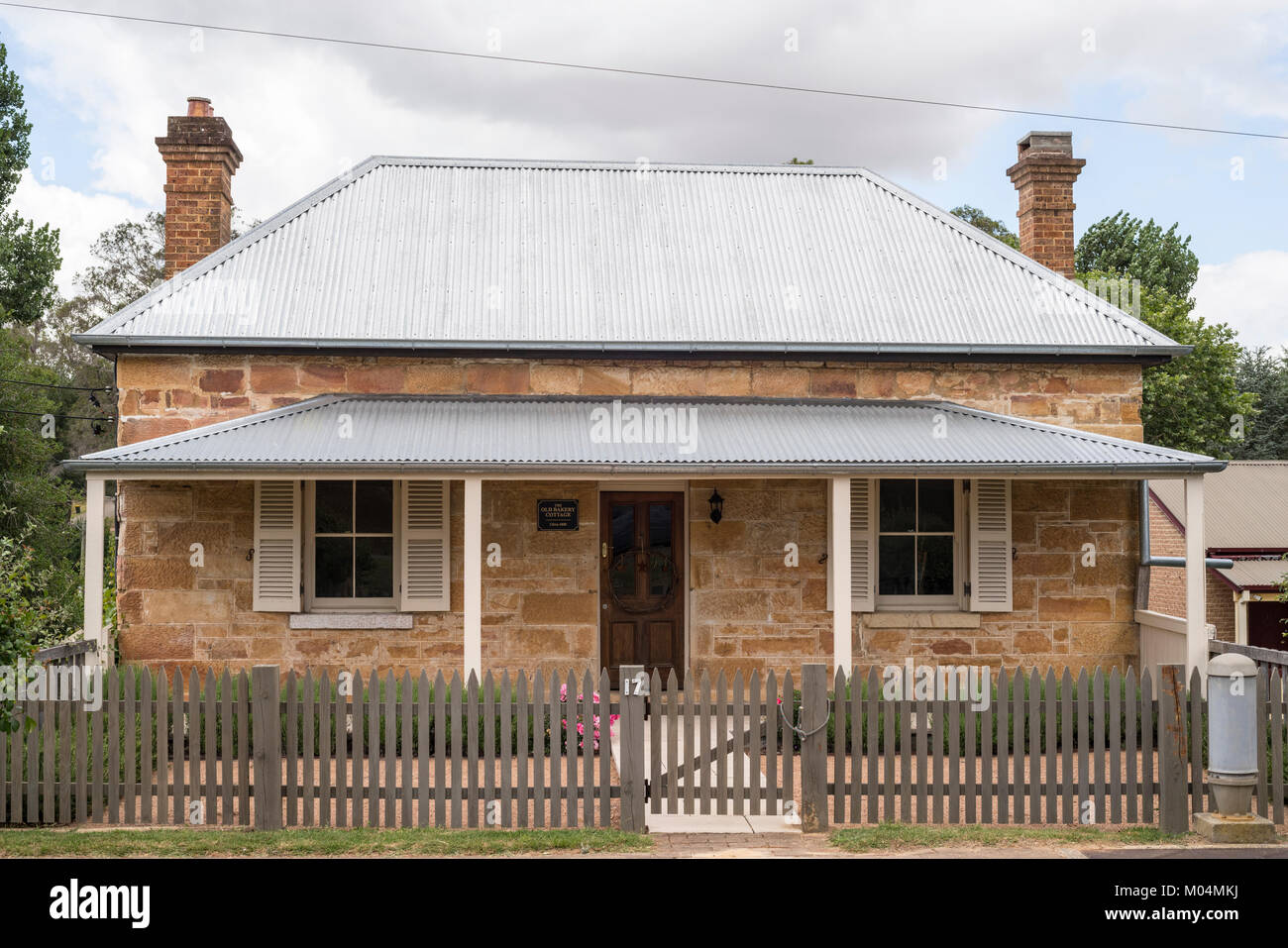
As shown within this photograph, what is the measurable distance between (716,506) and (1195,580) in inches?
180

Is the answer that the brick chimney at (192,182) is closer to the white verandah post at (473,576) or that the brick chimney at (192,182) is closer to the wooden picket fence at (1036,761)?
the white verandah post at (473,576)

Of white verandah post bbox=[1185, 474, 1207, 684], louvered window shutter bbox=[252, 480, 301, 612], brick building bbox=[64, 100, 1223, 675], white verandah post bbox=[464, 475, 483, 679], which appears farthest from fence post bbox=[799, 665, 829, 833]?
louvered window shutter bbox=[252, 480, 301, 612]

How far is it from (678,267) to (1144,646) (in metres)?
6.59

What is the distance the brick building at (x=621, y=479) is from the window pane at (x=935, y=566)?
2cm

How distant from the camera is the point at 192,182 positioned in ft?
41.5

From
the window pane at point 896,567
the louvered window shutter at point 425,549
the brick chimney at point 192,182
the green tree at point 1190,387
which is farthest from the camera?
the green tree at point 1190,387

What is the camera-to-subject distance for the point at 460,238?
41.9 feet

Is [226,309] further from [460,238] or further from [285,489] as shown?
[460,238]

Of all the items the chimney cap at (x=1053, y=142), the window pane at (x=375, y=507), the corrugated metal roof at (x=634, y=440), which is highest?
the chimney cap at (x=1053, y=142)

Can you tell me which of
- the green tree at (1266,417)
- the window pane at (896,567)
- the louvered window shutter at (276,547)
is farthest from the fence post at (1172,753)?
the green tree at (1266,417)

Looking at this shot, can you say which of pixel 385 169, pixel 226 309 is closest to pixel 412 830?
pixel 226 309

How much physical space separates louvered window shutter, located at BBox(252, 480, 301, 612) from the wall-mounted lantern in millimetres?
4310

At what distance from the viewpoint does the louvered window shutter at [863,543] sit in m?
11.4

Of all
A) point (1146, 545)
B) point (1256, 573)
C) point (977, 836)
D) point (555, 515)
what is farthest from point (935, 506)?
point (1256, 573)
